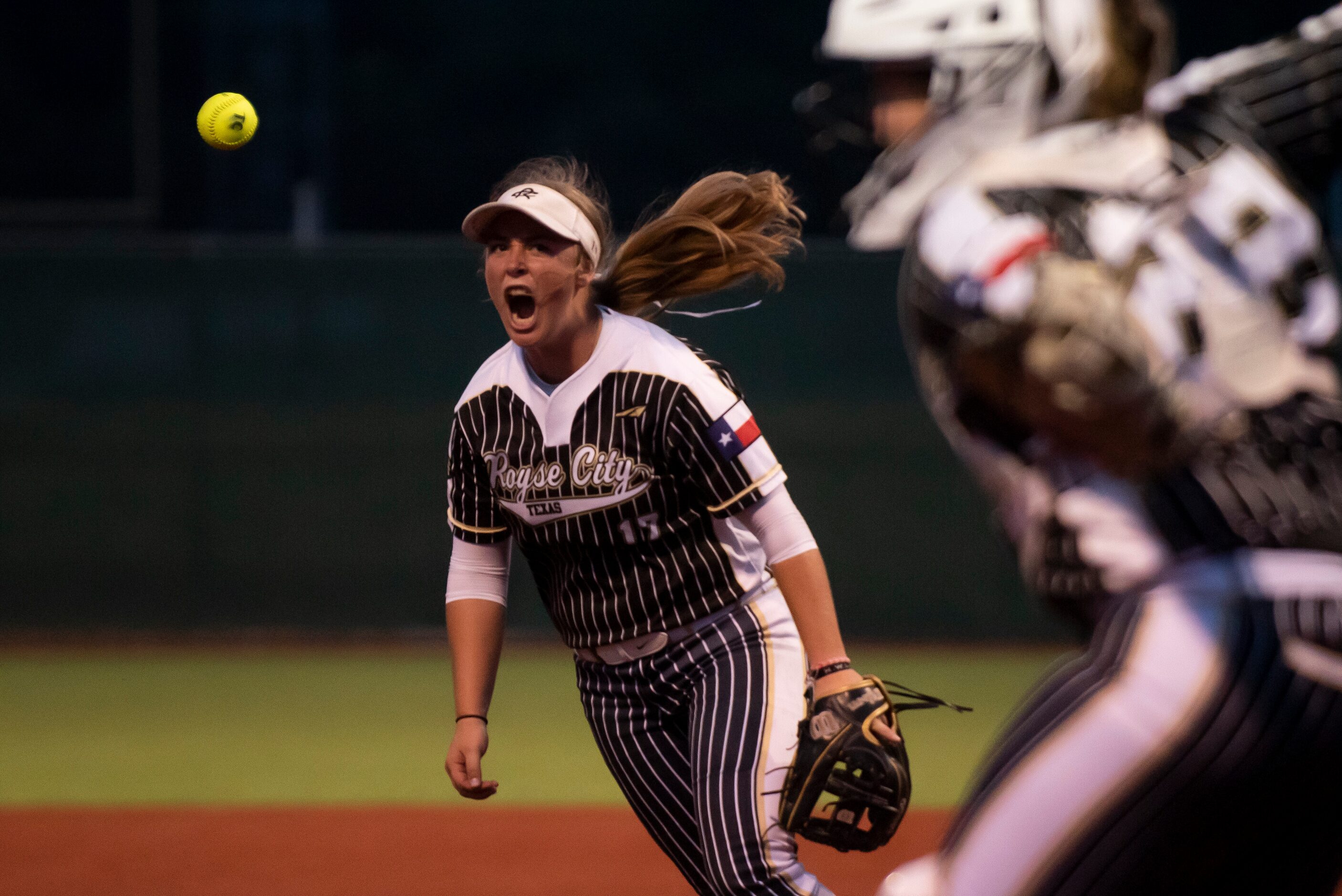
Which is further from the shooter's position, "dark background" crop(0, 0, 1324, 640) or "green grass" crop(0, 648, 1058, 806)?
"dark background" crop(0, 0, 1324, 640)

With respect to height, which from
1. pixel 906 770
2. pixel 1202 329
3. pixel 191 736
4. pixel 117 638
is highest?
pixel 1202 329

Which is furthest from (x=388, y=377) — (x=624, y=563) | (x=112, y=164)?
(x=112, y=164)

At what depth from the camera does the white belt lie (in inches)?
133

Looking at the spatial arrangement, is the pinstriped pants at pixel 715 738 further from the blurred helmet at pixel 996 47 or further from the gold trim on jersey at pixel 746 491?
the blurred helmet at pixel 996 47

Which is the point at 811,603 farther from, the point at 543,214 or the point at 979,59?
the point at 979,59

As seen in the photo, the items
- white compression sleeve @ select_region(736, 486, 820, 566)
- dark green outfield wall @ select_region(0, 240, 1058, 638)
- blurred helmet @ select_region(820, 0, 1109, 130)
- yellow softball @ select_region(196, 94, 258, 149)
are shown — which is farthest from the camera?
dark green outfield wall @ select_region(0, 240, 1058, 638)

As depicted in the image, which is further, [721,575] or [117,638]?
[117,638]

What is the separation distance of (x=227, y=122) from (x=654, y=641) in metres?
1.95

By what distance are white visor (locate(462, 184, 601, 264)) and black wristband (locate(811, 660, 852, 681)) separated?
1062 mm

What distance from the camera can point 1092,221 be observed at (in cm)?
191

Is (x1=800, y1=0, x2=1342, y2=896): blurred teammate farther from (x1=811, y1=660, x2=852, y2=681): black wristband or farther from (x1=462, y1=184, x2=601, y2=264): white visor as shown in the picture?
(x1=462, y1=184, x2=601, y2=264): white visor

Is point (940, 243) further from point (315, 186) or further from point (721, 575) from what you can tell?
point (315, 186)

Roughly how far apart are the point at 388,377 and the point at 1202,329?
8.71m

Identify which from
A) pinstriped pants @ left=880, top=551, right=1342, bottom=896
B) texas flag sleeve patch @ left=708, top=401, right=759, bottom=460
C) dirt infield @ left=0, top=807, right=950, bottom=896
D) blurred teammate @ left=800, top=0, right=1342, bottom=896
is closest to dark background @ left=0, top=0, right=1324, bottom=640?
dirt infield @ left=0, top=807, right=950, bottom=896
